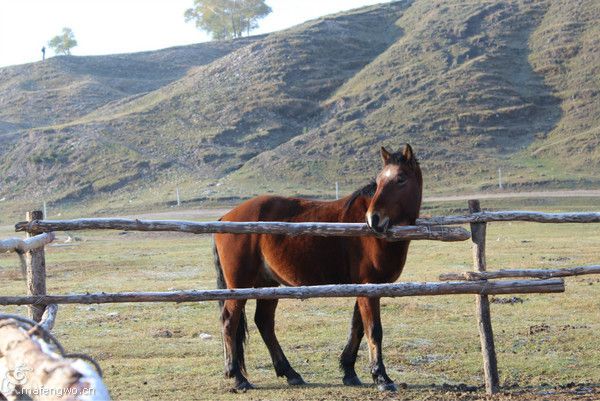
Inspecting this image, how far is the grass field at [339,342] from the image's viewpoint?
8523 millimetres

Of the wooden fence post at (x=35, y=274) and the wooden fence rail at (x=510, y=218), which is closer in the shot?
the wooden fence post at (x=35, y=274)

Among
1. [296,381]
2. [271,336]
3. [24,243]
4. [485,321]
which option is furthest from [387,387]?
[24,243]

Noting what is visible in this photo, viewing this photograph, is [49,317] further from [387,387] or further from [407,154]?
[407,154]

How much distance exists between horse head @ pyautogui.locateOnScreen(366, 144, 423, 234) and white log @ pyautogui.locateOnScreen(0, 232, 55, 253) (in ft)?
9.79

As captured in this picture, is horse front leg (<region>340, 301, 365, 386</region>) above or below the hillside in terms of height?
below

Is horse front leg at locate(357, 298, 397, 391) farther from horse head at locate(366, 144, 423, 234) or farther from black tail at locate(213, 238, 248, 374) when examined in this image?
black tail at locate(213, 238, 248, 374)

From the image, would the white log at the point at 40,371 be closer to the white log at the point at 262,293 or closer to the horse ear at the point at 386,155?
the white log at the point at 262,293

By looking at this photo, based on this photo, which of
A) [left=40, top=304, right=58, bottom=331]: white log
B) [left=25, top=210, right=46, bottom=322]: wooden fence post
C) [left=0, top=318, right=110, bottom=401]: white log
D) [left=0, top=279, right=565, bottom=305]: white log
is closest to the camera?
[left=0, top=318, right=110, bottom=401]: white log

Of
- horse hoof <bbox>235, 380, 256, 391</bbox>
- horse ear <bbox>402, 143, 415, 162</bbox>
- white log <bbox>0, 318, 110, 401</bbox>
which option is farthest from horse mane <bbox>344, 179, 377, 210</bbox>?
white log <bbox>0, 318, 110, 401</bbox>

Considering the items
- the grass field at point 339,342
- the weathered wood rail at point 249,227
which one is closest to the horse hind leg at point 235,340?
the grass field at point 339,342

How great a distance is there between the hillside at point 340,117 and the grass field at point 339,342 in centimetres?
2910

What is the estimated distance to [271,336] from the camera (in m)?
9.35

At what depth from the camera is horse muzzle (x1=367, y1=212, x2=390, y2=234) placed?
7.78m

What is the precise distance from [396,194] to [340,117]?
50.4m
